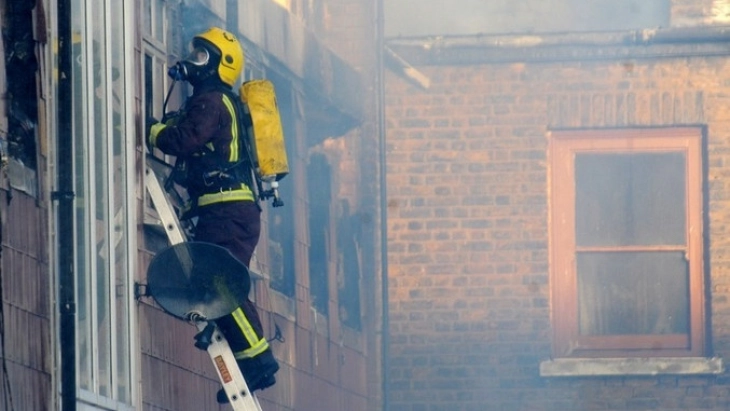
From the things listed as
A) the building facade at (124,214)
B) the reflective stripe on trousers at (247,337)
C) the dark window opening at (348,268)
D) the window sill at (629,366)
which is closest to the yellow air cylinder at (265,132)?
the building facade at (124,214)

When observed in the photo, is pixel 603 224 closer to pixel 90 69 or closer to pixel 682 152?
pixel 682 152

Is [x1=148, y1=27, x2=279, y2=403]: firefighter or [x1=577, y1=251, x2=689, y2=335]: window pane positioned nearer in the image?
[x1=148, y1=27, x2=279, y2=403]: firefighter

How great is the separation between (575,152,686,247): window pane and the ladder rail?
6.39m

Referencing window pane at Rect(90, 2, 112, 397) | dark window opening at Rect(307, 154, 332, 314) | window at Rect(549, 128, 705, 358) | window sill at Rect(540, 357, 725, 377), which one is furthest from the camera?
window at Rect(549, 128, 705, 358)

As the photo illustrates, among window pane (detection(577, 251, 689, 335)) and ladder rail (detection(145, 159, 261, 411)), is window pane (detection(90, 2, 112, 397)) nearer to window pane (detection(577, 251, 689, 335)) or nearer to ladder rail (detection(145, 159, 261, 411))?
ladder rail (detection(145, 159, 261, 411))

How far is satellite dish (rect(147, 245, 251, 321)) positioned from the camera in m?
6.58

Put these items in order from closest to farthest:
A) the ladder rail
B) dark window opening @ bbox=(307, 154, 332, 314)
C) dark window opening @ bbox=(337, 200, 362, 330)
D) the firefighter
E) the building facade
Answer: the building facade → the ladder rail → the firefighter → dark window opening @ bbox=(307, 154, 332, 314) → dark window opening @ bbox=(337, 200, 362, 330)

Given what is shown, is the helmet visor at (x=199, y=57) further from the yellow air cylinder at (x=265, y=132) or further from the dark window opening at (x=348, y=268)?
the dark window opening at (x=348, y=268)

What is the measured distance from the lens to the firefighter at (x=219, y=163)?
6.97 m

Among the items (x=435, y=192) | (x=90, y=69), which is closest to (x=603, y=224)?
(x=435, y=192)

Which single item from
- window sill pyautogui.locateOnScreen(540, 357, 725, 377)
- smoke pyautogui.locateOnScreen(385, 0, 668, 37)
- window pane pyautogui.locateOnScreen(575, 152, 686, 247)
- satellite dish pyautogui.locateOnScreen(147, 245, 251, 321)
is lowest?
window sill pyautogui.locateOnScreen(540, 357, 725, 377)

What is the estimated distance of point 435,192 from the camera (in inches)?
506

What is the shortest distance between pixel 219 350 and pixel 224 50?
4.04ft

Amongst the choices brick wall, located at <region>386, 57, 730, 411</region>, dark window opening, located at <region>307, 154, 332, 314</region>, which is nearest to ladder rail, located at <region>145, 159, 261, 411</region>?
dark window opening, located at <region>307, 154, 332, 314</region>
